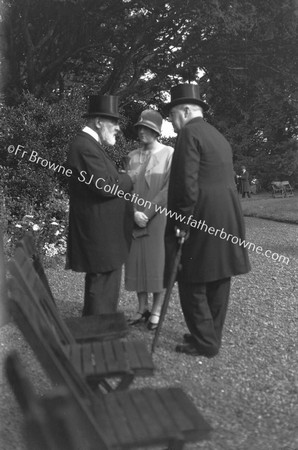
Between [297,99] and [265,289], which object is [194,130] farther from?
[297,99]

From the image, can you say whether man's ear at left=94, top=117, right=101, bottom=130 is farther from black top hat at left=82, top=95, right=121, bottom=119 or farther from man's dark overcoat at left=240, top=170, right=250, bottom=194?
man's dark overcoat at left=240, top=170, right=250, bottom=194

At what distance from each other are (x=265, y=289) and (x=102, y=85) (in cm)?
861

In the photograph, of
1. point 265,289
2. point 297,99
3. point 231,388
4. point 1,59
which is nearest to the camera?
point 231,388

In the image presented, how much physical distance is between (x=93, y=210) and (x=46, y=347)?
2.42 m

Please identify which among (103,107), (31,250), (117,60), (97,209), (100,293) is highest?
(117,60)

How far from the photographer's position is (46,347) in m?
2.56

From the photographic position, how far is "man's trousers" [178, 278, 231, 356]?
193 inches

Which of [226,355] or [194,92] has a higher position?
[194,92]

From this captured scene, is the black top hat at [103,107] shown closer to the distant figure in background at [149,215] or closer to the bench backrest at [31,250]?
the distant figure in background at [149,215]

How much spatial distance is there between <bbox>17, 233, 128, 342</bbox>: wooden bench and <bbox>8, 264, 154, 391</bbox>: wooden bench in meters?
0.12

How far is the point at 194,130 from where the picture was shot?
15.9 feet

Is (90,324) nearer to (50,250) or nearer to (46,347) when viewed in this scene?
(46,347)

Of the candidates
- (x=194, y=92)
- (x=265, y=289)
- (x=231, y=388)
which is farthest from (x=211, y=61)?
(x=231, y=388)

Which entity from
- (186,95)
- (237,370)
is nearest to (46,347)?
(237,370)
